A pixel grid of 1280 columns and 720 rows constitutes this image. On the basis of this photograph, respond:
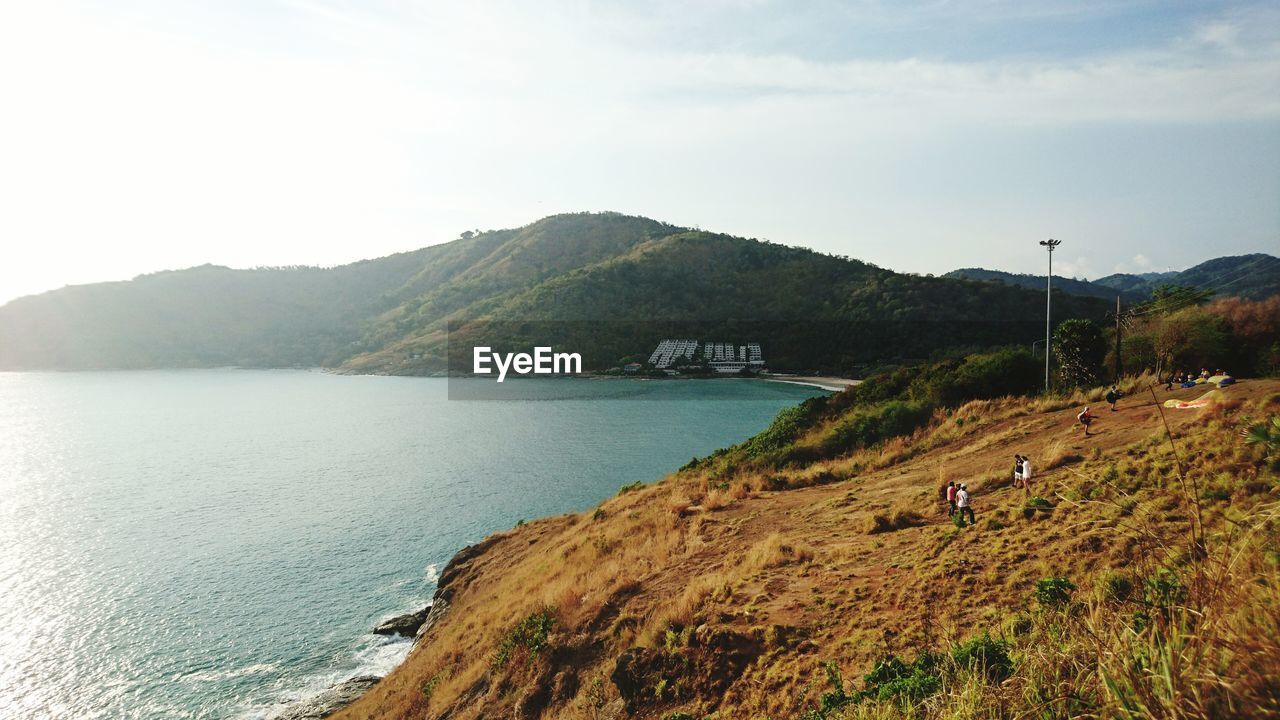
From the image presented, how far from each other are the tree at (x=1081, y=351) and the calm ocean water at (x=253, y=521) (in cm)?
2740

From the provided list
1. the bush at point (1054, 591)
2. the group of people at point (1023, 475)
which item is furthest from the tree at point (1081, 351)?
the bush at point (1054, 591)

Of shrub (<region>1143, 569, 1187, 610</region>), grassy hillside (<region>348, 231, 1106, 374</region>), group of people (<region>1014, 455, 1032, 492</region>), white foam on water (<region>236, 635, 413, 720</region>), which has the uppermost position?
grassy hillside (<region>348, 231, 1106, 374</region>)

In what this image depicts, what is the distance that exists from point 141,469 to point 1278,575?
2695 inches

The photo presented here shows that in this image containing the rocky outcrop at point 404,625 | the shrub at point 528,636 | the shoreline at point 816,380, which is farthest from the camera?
the shoreline at point 816,380

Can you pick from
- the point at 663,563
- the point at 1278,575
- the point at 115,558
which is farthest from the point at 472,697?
the point at 115,558

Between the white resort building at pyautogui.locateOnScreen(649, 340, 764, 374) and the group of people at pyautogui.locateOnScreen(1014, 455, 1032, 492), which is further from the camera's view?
the white resort building at pyautogui.locateOnScreen(649, 340, 764, 374)

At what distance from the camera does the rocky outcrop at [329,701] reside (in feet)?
56.1

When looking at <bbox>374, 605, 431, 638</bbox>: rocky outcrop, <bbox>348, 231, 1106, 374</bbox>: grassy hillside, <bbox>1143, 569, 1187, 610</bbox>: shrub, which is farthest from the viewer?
<bbox>348, 231, 1106, 374</bbox>: grassy hillside

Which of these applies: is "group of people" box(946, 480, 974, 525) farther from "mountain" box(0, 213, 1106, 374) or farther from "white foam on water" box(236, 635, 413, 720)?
"mountain" box(0, 213, 1106, 374)

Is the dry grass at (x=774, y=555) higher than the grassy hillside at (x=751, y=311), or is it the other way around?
the grassy hillside at (x=751, y=311)

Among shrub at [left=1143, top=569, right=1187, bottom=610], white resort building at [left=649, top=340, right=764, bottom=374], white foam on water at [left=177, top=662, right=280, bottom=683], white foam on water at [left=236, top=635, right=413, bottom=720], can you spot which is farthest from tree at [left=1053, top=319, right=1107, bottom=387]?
white resort building at [left=649, top=340, right=764, bottom=374]

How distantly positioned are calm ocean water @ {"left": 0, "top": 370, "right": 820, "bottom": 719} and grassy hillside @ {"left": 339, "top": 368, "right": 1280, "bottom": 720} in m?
8.40

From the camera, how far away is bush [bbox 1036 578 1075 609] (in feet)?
24.2

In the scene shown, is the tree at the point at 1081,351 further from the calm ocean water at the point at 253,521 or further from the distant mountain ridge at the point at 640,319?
the distant mountain ridge at the point at 640,319
